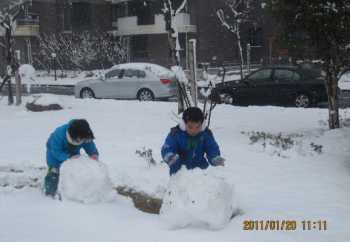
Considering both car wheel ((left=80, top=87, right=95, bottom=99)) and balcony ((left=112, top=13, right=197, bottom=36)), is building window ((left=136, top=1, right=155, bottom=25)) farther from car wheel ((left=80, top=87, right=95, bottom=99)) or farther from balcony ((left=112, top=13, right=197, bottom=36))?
car wheel ((left=80, top=87, right=95, bottom=99))

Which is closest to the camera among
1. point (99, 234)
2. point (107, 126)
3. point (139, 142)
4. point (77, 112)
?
point (99, 234)

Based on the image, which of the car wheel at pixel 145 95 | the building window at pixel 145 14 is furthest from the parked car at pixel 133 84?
the building window at pixel 145 14

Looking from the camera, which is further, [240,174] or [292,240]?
[240,174]

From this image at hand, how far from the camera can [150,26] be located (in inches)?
1481

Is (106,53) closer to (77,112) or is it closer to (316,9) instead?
(77,112)

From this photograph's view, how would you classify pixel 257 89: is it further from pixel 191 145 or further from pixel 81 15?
pixel 81 15

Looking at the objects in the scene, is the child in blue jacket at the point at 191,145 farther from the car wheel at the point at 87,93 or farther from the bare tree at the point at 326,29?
the car wheel at the point at 87,93

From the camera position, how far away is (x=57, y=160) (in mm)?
5914

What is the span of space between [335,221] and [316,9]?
468cm

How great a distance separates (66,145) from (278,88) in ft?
33.7

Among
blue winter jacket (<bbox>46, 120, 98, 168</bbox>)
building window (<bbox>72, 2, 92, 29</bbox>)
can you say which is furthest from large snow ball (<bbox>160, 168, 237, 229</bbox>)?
building window (<bbox>72, 2, 92, 29</bbox>)

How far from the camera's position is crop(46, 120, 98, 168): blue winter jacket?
227 inches

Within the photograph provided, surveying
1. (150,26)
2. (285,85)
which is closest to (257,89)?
(285,85)

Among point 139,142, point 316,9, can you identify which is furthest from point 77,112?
point 316,9
